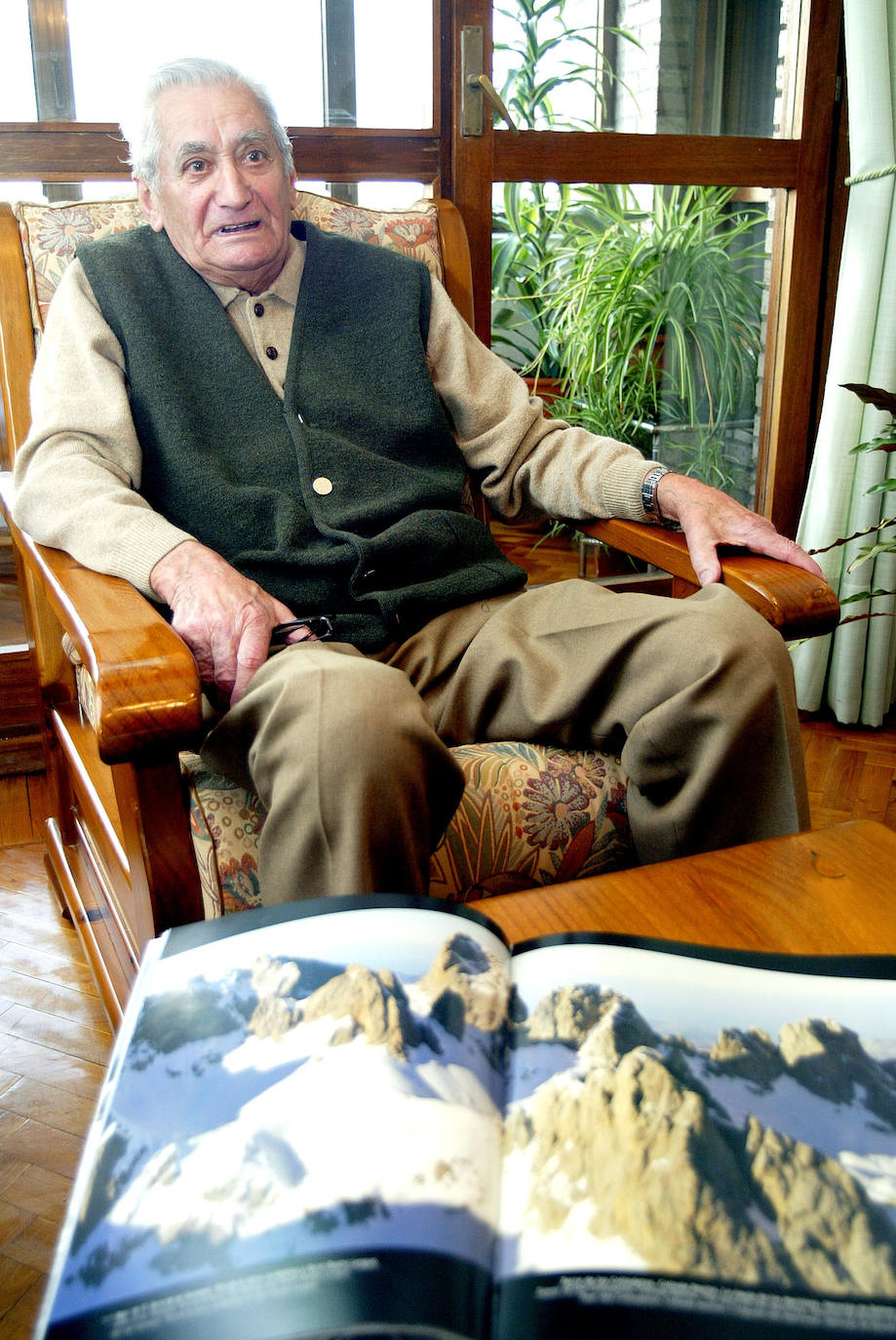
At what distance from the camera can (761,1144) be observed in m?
0.54

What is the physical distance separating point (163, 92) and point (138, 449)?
0.47 metres

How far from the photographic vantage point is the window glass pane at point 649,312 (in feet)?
7.49

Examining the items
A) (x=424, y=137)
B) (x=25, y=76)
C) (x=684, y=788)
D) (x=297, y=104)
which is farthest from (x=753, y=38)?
(x=684, y=788)

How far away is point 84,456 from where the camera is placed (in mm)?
1273

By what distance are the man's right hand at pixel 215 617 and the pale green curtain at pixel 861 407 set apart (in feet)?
5.21

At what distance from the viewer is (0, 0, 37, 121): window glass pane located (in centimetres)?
182

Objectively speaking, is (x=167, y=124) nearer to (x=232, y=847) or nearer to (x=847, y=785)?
(x=232, y=847)

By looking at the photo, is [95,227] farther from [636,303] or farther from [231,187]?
[636,303]

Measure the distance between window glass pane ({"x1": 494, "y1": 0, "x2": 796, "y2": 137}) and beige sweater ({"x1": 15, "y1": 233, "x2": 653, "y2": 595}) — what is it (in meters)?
0.83

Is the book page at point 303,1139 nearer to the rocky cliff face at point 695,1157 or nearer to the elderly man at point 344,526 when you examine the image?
the rocky cliff face at point 695,1157

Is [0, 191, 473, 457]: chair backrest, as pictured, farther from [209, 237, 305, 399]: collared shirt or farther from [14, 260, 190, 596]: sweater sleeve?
[209, 237, 305, 399]: collared shirt

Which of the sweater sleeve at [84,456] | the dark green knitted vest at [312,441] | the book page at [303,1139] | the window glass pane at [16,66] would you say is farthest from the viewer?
the window glass pane at [16,66]

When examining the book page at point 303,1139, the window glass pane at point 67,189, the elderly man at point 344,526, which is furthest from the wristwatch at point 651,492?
the window glass pane at point 67,189

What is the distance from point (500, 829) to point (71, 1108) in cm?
68
